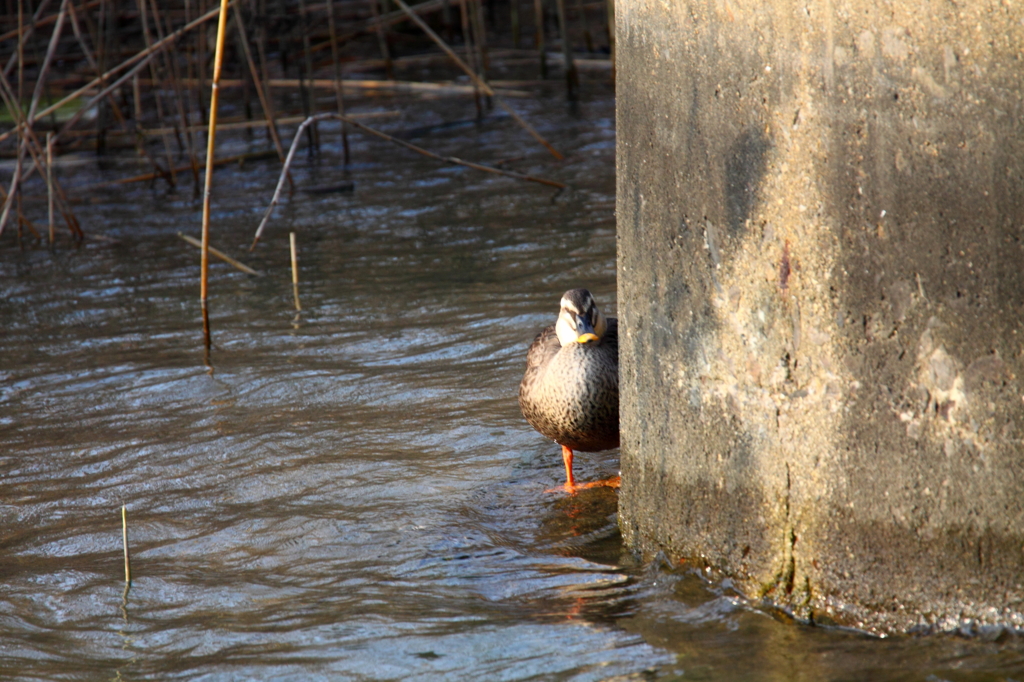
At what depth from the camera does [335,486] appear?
4.11 metres

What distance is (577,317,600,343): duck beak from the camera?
4.08 m

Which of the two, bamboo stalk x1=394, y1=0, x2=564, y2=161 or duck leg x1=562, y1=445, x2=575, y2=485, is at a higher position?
bamboo stalk x1=394, y1=0, x2=564, y2=161

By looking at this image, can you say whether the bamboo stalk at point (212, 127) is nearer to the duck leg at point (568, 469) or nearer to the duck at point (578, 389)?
the duck at point (578, 389)

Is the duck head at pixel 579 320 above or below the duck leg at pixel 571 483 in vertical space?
above

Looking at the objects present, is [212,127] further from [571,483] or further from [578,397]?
[571,483]

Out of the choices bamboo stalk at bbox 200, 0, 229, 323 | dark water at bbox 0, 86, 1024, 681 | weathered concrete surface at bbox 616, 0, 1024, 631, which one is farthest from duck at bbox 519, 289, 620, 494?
bamboo stalk at bbox 200, 0, 229, 323

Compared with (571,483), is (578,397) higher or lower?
higher

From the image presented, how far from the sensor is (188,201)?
9102mm

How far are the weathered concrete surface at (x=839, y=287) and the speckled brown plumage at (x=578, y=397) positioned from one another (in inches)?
36.1

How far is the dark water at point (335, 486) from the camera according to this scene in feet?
9.43

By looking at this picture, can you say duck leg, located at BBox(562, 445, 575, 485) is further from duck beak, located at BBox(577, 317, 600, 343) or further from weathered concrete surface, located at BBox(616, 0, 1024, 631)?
weathered concrete surface, located at BBox(616, 0, 1024, 631)

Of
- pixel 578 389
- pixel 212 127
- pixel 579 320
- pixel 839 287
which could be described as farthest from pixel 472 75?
pixel 839 287

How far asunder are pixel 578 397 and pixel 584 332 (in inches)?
9.8

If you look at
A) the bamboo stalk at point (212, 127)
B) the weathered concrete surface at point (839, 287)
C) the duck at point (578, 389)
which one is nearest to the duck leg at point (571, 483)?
the duck at point (578, 389)
